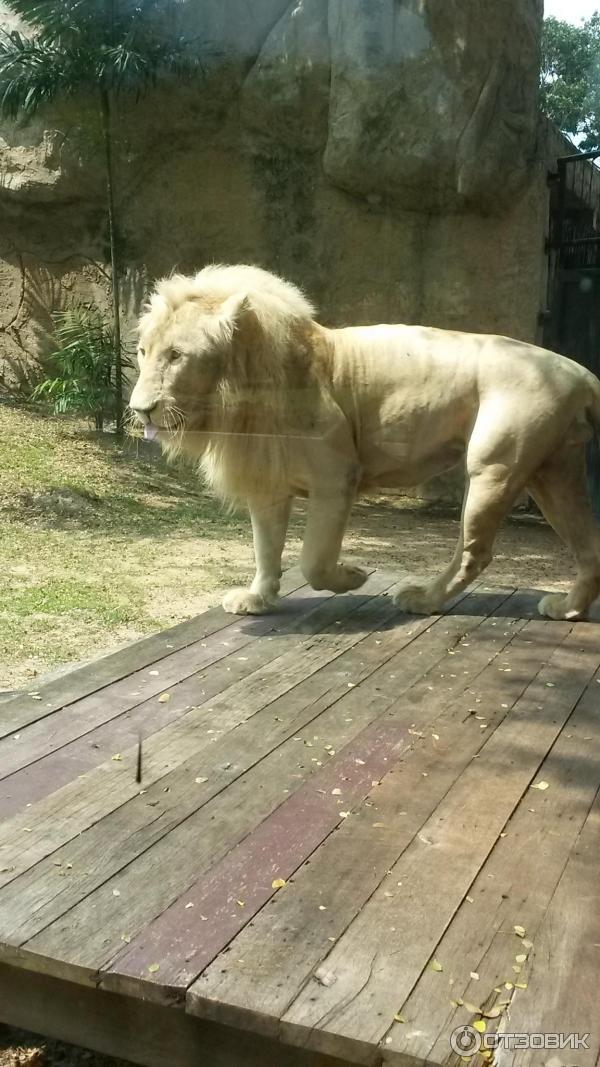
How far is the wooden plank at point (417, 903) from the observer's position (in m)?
1.34

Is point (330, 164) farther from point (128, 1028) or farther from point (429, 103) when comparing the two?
point (128, 1028)

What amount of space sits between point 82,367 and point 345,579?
3.16 meters

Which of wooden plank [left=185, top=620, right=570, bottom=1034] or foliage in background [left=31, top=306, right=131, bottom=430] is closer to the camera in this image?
wooden plank [left=185, top=620, right=570, bottom=1034]

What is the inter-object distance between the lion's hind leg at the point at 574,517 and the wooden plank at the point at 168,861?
1.17 m

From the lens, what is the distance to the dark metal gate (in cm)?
439

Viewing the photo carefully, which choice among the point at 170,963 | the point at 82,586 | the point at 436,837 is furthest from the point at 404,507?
the point at 170,963

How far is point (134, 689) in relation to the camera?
260 centimetres

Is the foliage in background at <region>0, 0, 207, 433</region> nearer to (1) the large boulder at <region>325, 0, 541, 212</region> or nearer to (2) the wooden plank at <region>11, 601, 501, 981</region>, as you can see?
(1) the large boulder at <region>325, 0, 541, 212</region>

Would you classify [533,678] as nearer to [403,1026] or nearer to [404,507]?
[403,1026]

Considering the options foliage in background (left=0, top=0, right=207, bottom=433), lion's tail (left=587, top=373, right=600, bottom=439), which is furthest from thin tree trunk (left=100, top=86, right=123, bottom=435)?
lion's tail (left=587, top=373, right=600, bottom=439)

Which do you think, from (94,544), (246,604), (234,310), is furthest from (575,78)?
(94,544)

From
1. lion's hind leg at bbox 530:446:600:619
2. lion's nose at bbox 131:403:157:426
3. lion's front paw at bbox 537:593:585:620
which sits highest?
lion's nose at bbox 131:403:157:426

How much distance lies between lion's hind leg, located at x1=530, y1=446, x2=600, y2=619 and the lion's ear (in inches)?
42.1

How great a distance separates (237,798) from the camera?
1.99 m
